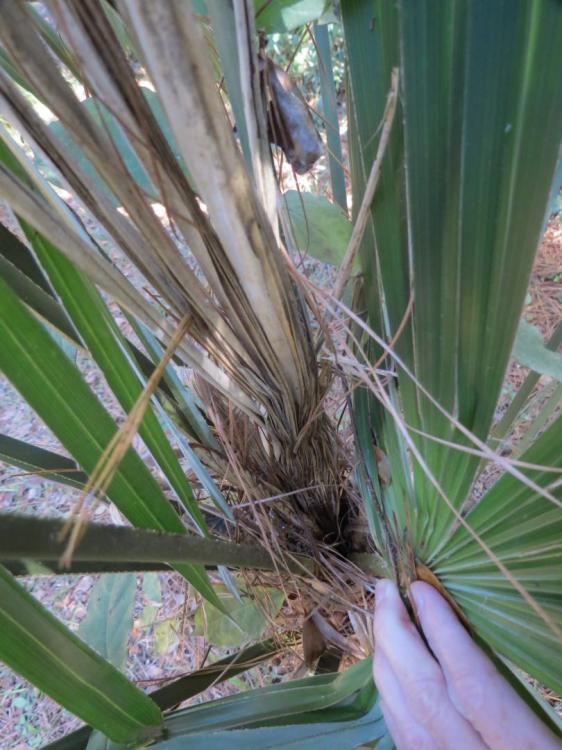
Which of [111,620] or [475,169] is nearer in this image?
[475,169]

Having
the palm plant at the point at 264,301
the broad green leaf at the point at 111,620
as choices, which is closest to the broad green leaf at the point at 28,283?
the palm plant at the point at 264,301

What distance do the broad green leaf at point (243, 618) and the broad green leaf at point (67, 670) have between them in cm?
27

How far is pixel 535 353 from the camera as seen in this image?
374 millimetres

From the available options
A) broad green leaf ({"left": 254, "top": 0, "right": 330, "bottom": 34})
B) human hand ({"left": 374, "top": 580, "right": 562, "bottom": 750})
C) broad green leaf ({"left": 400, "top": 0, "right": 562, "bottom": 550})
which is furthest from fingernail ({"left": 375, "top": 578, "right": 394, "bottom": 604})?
broad green leaf ({"left": 254, "top": 0, "right": 330, "bottom": 34})

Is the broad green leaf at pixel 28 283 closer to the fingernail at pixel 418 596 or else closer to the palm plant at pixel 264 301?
the palm plant at pixel 264 301

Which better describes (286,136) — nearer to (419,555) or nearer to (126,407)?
(126,407)

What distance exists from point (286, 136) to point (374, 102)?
0.20ft

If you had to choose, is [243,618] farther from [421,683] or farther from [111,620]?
[421,683]

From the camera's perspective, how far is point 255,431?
1.61ft

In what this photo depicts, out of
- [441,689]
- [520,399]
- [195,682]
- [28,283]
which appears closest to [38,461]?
[28,283]

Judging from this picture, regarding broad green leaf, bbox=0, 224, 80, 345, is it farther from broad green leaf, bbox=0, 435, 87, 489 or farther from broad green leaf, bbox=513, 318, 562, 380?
broad green leaf, bbox=513, 318, 562, 380

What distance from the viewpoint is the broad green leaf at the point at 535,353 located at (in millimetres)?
372

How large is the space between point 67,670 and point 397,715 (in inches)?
12.1

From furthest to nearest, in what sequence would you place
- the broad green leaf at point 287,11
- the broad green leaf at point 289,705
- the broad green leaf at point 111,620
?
the broad green leaf at point 111,620, the broad green leaf at point 289,705, the broad green leaf at point 287,11
